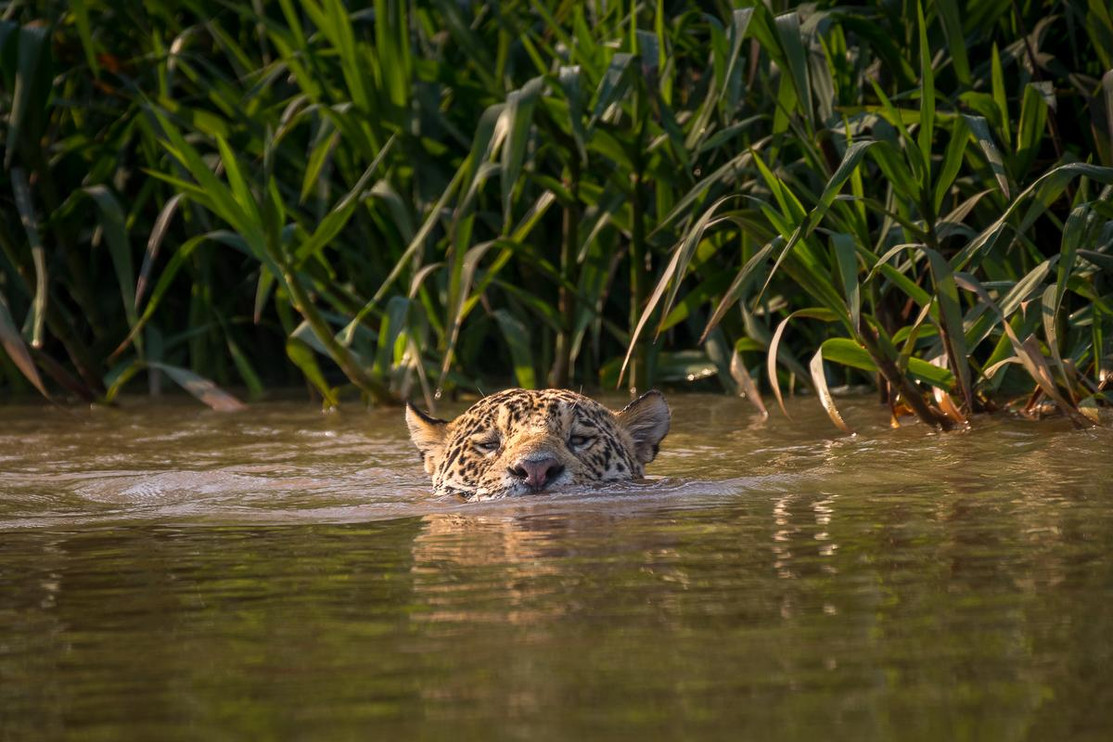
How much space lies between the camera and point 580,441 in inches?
205

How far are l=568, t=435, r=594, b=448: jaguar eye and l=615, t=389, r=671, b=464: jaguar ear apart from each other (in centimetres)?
26

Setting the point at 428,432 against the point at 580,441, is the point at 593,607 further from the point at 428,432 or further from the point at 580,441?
the point at 428,432

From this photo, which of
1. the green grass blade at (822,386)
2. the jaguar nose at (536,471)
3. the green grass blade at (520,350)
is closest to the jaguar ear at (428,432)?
the jaguar nose at (536,471)

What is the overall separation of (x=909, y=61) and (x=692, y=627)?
404cm

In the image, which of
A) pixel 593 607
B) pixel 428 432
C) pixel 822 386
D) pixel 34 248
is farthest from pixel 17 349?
pixel 593 607

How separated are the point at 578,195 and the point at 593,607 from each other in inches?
169

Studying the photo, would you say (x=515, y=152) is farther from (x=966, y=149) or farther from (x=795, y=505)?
(x=795, y=505)

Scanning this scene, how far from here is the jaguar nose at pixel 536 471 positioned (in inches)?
184

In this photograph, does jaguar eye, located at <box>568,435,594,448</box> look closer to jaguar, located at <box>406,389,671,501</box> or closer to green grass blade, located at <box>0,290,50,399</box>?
jaguar, located at <box>406,389,671,501</box>

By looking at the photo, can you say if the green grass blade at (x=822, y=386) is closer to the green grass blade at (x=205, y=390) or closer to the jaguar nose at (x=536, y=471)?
the jaguar nose at (x=536, y=471)

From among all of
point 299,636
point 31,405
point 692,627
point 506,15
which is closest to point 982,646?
point 692,627

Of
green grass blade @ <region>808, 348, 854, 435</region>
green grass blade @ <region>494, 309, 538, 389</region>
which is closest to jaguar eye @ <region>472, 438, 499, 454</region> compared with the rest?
green grass blade @ <region>808, 348, 854, 435</region>

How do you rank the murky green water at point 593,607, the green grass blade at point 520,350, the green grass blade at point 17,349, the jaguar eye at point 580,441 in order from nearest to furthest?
the murky green water at point 593,607, the jaguar eye at point 580,441, the green grass blade at point 17,349, the green grass blade at point 520,350

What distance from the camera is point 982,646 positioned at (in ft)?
8.24
